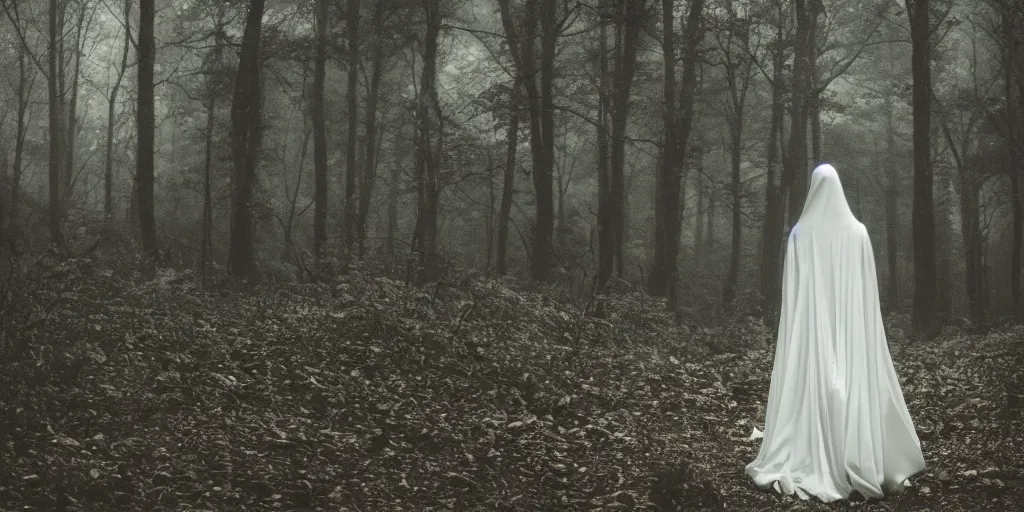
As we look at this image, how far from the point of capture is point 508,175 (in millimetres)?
20469

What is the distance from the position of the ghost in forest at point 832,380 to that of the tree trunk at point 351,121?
11983 mm

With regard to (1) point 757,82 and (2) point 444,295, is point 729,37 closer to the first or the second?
(1) point 757,82

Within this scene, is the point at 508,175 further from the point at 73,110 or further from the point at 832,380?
the point at 832,380

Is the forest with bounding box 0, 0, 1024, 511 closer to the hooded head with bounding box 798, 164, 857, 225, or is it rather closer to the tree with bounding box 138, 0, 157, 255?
the tree with bounding box 138, 0, 157, 255

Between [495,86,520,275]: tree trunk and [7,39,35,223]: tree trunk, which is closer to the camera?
[7,39,35,223]: tree trunk

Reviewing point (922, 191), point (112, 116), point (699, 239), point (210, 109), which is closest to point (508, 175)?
point (210, 109)

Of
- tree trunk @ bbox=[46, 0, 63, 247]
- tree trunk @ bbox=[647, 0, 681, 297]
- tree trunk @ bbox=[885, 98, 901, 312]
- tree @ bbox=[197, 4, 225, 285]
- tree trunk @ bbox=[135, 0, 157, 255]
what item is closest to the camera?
tree trunk @ bbox=[135, 0, 157, 255]

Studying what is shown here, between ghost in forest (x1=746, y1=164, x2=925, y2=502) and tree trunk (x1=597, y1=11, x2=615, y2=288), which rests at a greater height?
tree trunk (x1=597, y1=11, x2=615, y2=288)

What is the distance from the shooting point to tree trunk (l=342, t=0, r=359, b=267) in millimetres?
17500

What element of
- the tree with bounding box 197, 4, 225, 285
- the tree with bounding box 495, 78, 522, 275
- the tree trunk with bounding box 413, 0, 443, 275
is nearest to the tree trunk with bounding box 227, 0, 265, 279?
the tree with bounding box 197, 4, 225, 285

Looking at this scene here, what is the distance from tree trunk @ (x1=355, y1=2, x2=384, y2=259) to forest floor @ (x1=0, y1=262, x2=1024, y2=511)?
7.22 m

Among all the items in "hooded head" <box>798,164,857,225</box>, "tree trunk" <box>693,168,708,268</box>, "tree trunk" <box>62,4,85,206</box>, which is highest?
"tree trunk" <box>62,4,85,206</box>

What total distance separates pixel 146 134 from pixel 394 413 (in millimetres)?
10070

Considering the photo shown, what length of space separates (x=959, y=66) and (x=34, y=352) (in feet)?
90.1
